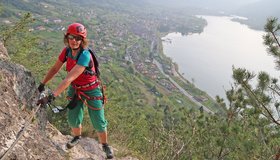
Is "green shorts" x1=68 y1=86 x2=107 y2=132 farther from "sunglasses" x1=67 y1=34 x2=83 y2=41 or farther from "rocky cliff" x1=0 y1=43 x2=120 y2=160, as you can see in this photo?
"sunglasses" x1=67 y1=34 x2=83 y2=41

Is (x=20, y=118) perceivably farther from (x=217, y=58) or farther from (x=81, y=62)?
(x=217, y=58)

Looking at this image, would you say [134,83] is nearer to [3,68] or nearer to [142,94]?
[142,94]

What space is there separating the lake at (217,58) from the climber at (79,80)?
47.7 m

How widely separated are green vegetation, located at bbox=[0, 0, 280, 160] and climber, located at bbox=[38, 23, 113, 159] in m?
Result: 1.07

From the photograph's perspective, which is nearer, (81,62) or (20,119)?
(20,119)

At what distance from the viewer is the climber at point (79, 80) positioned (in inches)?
135

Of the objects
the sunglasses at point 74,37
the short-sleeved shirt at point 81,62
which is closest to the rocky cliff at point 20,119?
the short-sleeved shirt at point 81,62

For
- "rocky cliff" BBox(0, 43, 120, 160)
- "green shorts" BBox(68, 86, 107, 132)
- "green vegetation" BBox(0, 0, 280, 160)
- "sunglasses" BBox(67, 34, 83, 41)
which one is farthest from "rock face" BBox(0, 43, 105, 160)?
"green vegetation" BBox(0, 0, 280, 160)

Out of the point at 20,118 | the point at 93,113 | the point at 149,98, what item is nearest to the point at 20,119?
the point at 20,118

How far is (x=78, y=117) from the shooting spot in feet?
13.6

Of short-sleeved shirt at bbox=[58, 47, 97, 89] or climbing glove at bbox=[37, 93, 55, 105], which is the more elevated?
short-sleeved shirt at bbox=[58, 47, 97, 89]

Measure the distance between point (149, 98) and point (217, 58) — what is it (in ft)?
80.2

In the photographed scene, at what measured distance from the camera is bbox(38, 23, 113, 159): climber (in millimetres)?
3421

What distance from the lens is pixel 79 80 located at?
148 inches
